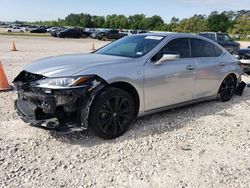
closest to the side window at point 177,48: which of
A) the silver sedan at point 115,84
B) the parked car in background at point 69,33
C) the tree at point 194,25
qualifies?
the silver sedan at point 115,84

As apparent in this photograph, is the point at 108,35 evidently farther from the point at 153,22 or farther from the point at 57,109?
the point at 153,22

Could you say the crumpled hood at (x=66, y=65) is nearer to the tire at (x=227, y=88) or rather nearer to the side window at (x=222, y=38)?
the tire at (x=227, y=88)

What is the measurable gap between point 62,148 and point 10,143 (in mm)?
787

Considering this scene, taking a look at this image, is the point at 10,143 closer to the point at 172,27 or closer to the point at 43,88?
the point at 43,88

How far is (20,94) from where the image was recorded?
492 centimetres

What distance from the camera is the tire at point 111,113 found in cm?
454

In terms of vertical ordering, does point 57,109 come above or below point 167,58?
below

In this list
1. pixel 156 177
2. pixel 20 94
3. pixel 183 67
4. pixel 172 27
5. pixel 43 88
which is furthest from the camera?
pixel 172 27

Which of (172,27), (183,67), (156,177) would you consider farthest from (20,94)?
(172,27)

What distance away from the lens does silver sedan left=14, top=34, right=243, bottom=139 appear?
14.4ft

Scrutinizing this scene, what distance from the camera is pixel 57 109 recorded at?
4.41 m

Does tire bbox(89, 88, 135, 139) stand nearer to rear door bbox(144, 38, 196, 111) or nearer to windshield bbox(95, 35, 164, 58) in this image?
rear door bbox(144, 38, 196, 111)

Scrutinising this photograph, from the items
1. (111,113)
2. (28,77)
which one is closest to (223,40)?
(111,113)

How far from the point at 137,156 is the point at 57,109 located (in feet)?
4.21
